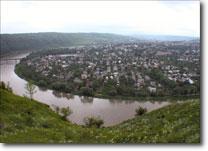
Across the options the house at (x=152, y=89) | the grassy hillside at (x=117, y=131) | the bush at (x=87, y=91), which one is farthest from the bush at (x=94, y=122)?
the grassy hillside at (x=117, y=131)

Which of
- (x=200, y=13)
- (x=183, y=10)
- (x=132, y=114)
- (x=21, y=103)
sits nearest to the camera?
(x=200, y=13)

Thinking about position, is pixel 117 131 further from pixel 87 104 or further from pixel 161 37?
pixel 87 104

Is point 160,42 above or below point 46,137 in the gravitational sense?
above

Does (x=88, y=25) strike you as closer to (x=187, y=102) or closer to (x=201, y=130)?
(x=187, y=102)

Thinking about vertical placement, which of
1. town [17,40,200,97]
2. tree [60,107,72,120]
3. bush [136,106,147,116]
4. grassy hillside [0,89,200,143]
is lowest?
tree [60,107,72,120]

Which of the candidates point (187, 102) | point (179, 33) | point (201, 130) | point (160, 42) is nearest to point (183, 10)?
point (179, 33)

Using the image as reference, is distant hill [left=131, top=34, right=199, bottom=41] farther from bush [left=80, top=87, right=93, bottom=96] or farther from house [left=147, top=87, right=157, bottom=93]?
bush [left=80, top=87, right=93, bottom=96]

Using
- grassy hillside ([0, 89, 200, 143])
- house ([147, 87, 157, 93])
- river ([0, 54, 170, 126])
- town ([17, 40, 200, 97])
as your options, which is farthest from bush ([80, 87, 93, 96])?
house ([147, 87, 157, 93])
